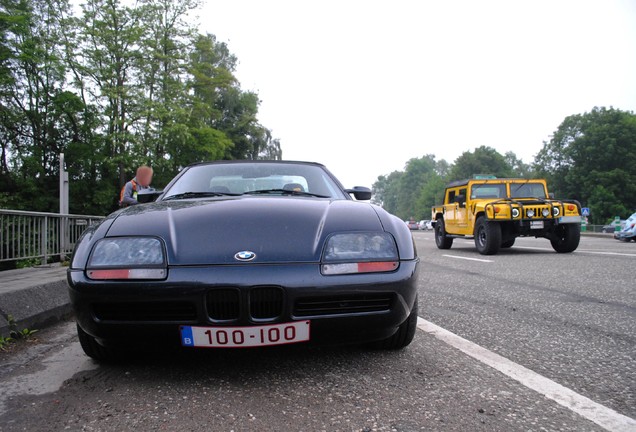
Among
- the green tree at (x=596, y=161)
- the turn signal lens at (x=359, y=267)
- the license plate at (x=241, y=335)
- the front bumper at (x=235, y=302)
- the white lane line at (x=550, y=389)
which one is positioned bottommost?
the white lane line at (x=550, y=389)

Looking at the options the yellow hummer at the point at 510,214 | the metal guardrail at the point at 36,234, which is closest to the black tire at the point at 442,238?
the yellow hummer at the point at 510,214

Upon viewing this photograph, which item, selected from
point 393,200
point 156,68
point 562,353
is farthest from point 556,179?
point 393,200

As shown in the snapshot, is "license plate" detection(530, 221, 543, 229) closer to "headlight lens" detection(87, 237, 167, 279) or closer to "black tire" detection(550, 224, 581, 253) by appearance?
"black tire" detection(550, 224, 581, 253)

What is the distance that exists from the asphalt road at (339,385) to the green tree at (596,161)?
51.9m

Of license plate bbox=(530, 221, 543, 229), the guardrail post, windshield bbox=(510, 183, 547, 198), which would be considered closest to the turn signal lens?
the guardrail post

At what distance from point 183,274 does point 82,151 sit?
78.4 feet

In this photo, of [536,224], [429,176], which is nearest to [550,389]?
[536,224]

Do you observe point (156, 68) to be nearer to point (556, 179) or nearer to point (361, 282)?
point (361, 282)

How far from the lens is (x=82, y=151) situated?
75.6 ft

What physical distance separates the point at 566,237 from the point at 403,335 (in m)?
8.91

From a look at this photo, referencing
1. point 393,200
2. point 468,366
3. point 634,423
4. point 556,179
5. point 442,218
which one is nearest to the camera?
point 634,423

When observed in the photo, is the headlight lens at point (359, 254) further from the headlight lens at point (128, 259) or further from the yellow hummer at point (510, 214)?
the yellow hummer at point (510, 214)

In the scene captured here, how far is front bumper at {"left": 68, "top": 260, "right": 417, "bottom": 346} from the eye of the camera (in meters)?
2.00

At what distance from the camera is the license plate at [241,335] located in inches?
78.4
